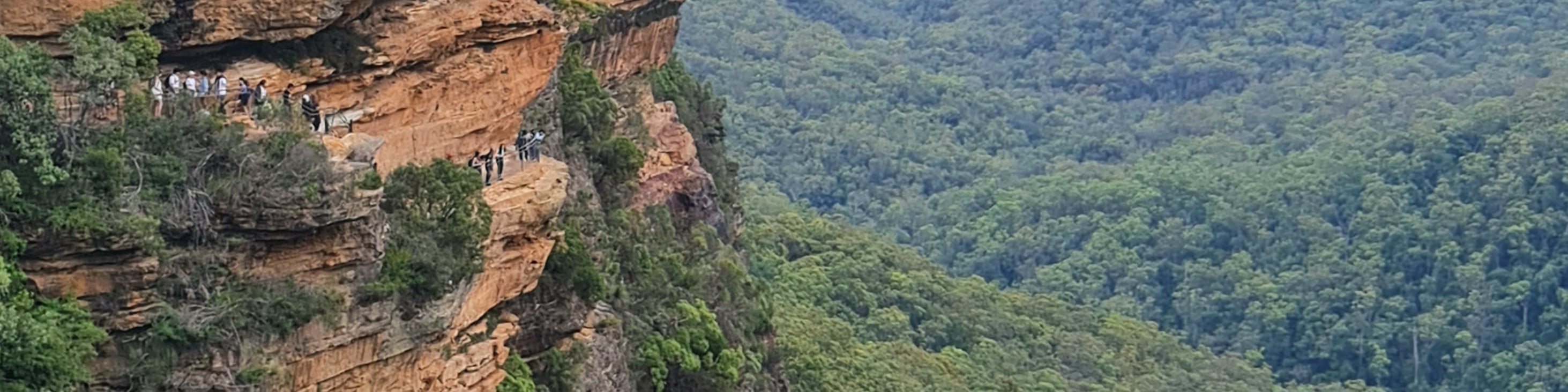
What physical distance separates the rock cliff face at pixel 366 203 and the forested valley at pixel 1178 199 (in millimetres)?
18501

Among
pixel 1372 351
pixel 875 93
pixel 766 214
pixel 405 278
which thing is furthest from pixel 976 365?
pixel 875 93

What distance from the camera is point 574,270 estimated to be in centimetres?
2947

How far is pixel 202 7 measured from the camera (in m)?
23.7

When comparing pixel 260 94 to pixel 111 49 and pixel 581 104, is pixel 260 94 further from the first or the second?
pixel 581 104

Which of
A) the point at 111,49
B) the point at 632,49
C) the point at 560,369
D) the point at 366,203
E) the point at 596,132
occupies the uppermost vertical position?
the point at 111,49

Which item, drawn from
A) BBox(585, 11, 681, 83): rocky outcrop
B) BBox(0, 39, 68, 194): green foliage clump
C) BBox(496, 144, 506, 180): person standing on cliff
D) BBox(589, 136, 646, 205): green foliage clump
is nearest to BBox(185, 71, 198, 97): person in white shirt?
BBox(0, 39, 68, 194): green foliage clump

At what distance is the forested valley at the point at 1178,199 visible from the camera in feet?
225

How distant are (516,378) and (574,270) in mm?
2722

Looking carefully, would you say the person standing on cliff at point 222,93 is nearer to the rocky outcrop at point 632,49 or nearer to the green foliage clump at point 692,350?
the green foliage clump at point 692,350

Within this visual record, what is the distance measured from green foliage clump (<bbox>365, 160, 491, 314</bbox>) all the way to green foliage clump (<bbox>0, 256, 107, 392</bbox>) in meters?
3.48

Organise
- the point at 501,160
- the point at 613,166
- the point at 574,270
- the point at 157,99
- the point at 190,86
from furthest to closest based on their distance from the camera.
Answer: the point at 613,166, the point at 574,270, the point at 501,160, the point at 190,86, the point at 157,99

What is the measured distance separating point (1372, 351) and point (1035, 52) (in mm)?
69913

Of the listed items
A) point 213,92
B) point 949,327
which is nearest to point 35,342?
point 213,92

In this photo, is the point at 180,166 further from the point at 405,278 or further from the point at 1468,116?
the point at 1468,116
